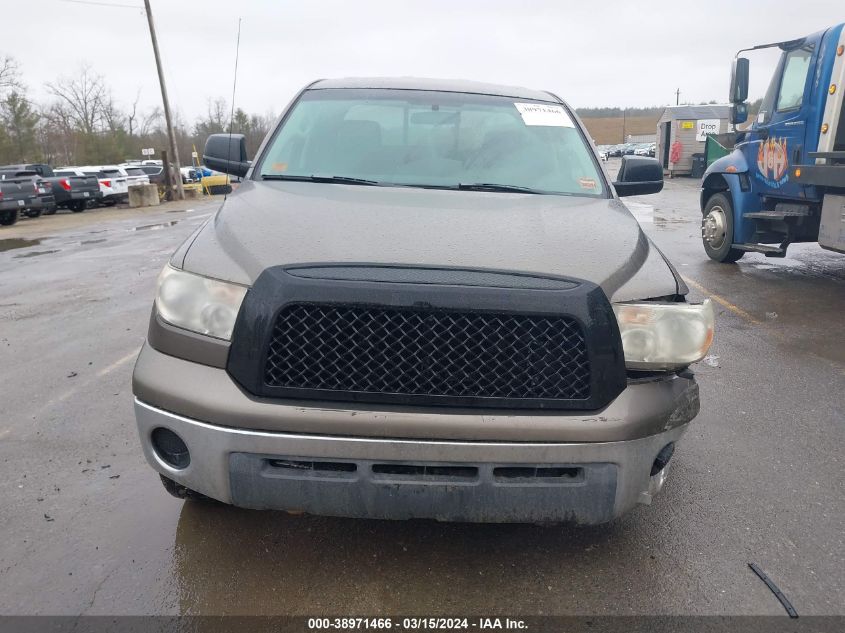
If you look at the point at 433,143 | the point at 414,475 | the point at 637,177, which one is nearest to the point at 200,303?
the point at 414,475

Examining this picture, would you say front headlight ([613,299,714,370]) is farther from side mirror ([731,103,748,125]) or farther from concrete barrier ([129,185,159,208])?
concrete barrier ([129,185,159,208])

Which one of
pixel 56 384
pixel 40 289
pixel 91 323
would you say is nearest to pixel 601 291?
pixel 56 384

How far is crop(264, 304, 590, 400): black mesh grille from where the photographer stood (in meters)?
1.94

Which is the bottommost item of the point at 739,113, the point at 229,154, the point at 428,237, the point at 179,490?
the point at 179,490

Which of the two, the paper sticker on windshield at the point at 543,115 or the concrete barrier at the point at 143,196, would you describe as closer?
the paper sticker on windshield at the point at 543,115

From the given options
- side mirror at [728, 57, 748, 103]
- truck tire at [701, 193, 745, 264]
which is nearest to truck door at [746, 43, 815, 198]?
A: side mirror at [728, 57, 748, 103]

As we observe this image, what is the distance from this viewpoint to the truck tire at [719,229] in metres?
8.55

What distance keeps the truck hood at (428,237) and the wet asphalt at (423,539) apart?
3.50 ft

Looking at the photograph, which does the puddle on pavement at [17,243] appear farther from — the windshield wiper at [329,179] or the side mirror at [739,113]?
the side mirror at [739,113]

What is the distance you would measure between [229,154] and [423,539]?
8.66 ft

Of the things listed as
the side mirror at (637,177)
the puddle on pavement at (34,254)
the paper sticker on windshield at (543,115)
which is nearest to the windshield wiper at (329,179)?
the paper sticker on windshield at (543,115)

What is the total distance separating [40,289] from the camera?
7.92 metres

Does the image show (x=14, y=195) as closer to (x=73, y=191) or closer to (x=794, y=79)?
(x=73, y=191)

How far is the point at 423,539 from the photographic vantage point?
250cm
